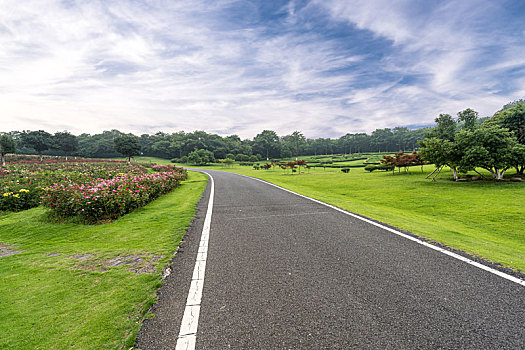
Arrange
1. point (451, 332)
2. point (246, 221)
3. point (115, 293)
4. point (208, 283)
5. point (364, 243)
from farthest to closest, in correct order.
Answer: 1. point (246, 221)
2. point (364, 243)
3. point (208, 283)
4. point (115, 293)
5. point (451, 332)

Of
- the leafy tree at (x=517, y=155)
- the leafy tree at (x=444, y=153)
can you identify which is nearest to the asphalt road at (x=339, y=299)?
the leafy tree at (x=517, y=155)

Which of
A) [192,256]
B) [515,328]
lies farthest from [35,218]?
[515,328]

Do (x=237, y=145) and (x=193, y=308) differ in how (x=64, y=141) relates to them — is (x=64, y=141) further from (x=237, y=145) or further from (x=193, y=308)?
(x=193, y=308)

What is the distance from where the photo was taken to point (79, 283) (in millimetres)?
3098

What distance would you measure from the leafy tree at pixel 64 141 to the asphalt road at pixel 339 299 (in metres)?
67.9

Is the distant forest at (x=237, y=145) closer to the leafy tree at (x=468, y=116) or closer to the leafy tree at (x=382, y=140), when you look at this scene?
the leafy tree at (x=382, y=140)

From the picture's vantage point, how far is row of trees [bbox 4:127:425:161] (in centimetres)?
9212

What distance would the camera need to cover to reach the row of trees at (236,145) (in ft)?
302

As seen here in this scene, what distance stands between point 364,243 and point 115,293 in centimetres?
425

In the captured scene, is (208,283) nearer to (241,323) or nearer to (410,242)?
(241,323)

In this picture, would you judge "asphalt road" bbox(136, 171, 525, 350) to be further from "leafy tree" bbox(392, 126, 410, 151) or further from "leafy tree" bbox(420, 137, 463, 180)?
"leafy tree" bbox(392, 126, 410, 151)

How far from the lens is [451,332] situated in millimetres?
2088

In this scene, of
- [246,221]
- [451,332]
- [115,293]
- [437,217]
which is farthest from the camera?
[437,217]

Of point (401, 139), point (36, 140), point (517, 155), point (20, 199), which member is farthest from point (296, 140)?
point (20, 199)
